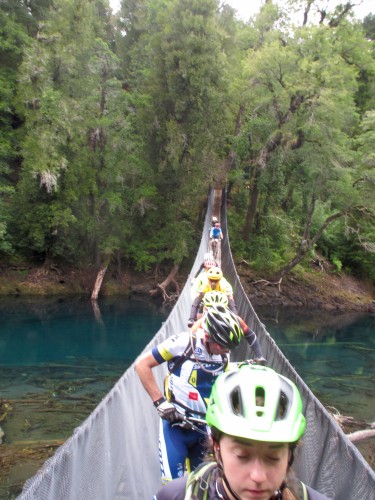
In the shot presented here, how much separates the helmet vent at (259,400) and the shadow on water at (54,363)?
410 cm

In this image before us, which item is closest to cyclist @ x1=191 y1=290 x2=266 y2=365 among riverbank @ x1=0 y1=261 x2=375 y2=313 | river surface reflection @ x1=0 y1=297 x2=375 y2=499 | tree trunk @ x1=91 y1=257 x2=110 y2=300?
river surface reflection @ x1=0 y1=297 x2=375 y2=499

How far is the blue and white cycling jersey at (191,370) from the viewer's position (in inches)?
80.8

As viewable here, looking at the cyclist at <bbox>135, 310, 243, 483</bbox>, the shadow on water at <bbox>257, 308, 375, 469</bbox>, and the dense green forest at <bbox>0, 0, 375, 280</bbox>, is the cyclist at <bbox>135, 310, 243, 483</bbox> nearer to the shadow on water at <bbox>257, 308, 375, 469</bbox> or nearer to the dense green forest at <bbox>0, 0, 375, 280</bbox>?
the shadow on water at <bbox>257, 308, 375, 469</bbox>

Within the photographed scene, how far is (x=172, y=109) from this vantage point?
54.5 ft

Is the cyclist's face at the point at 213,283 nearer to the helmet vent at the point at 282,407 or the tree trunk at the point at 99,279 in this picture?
the helmet vent at the point at 282,407

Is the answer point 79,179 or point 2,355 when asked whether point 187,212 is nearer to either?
point 79,179

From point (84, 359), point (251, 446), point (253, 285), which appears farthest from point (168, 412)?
point (253, 285)

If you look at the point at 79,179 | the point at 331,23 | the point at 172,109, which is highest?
the point at 331,23

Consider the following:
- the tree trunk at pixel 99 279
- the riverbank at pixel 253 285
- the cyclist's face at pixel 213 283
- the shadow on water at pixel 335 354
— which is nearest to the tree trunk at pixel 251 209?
the riverbank at pixel 253 285

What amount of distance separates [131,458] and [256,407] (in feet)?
4.60

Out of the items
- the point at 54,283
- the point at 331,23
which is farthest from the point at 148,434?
the point at 331,23

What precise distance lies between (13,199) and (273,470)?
52.0 feet

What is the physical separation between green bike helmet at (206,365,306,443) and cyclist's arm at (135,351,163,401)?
0.85m

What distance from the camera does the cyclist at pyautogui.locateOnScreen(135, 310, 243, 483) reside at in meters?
2.02
